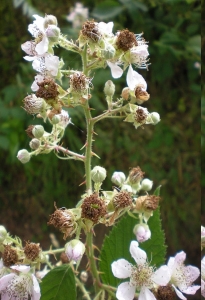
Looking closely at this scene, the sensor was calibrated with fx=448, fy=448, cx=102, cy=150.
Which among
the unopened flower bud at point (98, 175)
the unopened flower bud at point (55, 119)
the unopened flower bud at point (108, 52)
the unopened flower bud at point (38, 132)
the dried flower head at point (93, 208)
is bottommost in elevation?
the dried flower head at point (93, 208)

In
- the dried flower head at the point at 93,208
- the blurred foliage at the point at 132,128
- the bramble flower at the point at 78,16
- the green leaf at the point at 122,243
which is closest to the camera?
the dried flower head at the point at 93,208

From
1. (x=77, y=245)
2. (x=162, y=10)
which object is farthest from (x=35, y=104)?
(x=162, y=10)

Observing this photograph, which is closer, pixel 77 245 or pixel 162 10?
pixel 77 245

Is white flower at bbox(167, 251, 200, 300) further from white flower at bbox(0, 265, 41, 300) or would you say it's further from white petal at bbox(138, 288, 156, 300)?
white flower at bbox(0, 265, 41, 300)

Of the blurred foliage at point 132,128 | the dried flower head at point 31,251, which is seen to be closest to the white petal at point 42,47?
the dried flower head at point 31,251

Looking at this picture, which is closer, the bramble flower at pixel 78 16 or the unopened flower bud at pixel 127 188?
the unopened flower bud at pixel 127 188

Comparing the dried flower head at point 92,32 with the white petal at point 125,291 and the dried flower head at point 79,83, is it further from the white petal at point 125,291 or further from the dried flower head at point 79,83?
the white petal at point 125,291

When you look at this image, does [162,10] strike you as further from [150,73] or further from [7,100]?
[7,100]
